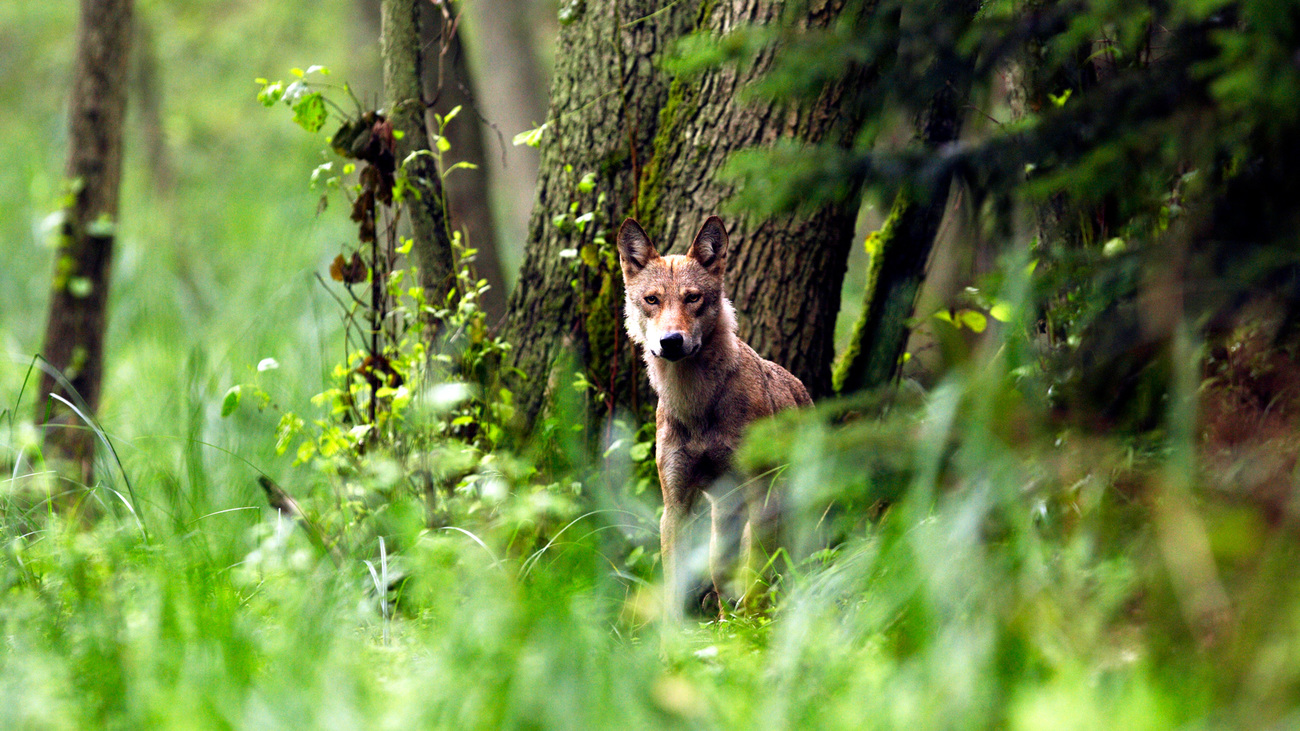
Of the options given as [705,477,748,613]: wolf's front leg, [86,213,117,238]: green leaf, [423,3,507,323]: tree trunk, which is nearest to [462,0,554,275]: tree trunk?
[423,3,507,323]: tree trunk

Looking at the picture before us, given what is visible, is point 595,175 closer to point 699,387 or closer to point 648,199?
point 648,199

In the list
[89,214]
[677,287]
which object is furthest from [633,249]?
[89,214]

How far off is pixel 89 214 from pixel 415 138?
282 centimetres

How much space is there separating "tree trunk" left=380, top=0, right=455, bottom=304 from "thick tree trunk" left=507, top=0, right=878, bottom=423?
462mm

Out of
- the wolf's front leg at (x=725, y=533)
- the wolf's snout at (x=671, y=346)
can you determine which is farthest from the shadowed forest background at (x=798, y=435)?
the wolf's snout at (x=671, y=346)

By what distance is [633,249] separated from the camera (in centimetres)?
448

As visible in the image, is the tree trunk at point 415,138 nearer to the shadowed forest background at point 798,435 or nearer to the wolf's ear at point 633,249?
the shadowed forest background at point 798,435

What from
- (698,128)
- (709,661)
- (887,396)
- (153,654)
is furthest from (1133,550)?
(698,128)

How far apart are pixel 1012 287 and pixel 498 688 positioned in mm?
1461

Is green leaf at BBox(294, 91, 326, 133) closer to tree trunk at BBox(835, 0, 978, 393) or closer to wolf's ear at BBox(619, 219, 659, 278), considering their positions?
wolf's ear at BBox(619, 219, 659, 278)

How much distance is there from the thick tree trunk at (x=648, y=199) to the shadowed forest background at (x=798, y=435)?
2 centimetres

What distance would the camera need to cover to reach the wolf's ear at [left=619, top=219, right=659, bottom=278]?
4402mm

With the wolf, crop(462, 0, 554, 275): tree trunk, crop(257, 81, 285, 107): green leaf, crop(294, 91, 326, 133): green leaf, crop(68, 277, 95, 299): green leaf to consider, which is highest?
crop(462, 0, 554, 275): tree trunk

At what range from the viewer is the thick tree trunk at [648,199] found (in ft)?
15.2
